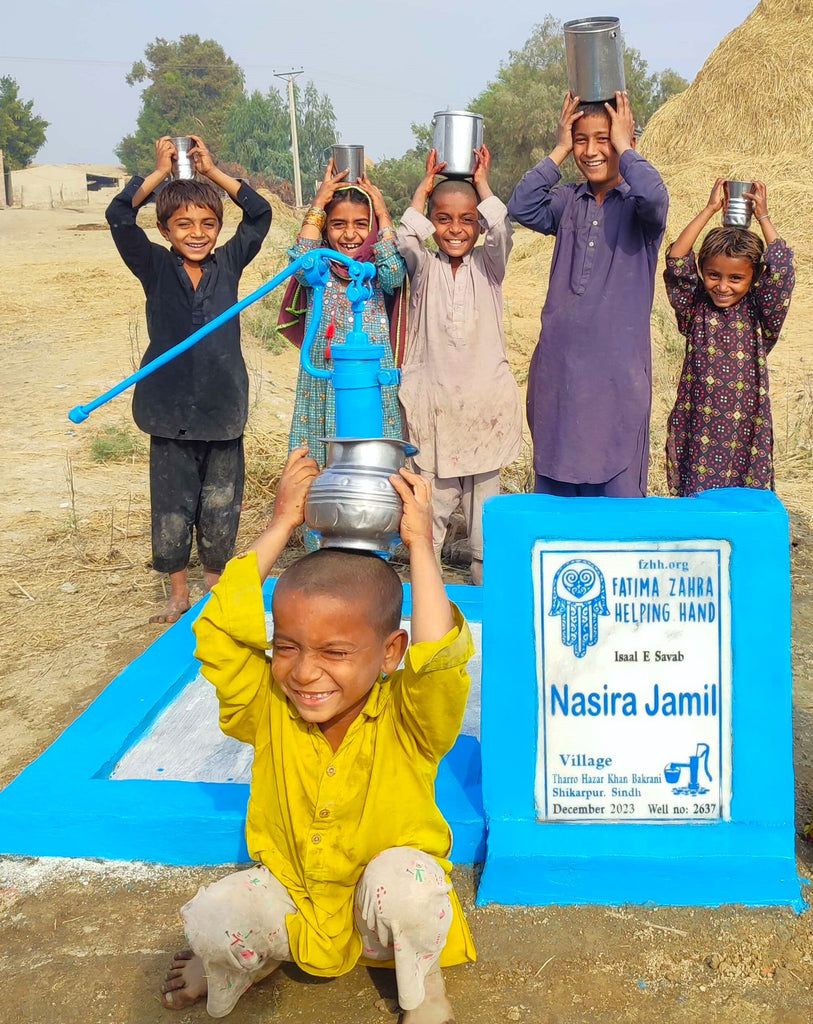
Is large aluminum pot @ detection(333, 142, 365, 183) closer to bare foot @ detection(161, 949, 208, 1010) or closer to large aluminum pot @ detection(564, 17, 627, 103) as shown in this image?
large aluminum pot @ detection(564, 17, 627, 103)

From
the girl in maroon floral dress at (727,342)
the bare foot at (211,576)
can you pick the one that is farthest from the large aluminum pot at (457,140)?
the bare foot at (211,576)

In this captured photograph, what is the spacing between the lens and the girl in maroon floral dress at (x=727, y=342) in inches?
137

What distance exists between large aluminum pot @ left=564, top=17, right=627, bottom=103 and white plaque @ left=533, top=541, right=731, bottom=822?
1.75 meters

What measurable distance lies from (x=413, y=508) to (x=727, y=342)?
2135 millimetres

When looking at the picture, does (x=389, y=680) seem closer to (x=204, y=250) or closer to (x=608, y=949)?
(x=608, y=949)

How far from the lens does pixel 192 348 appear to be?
3713 millimetres

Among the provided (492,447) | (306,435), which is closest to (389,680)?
(492,447)

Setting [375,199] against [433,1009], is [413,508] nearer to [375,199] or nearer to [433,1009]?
[433,1009]

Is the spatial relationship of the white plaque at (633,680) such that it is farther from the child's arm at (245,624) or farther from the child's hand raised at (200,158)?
the child's hand raised at (200,158)

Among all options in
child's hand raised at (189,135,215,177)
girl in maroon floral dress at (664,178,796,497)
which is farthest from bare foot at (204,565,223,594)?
girl in maroon floral dress at (664,178,796,497)

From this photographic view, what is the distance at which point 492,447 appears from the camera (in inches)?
144

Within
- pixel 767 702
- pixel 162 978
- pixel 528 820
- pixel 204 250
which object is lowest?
pixel 162 978

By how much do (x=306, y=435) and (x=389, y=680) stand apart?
7.27 feet

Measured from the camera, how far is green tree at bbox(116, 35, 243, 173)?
2096 inches
